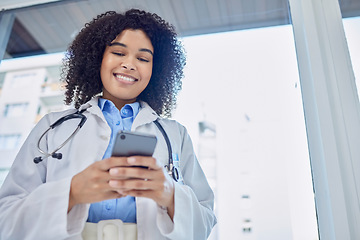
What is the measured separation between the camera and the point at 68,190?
2.16ft

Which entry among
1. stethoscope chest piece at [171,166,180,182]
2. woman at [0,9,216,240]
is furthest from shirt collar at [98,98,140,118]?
stethoscope chest piece at [171,166,180,182]

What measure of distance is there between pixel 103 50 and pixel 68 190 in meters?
0.59

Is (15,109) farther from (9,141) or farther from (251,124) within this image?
(251,124)

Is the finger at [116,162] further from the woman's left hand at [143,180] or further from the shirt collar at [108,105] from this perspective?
the shirt collar at [108,105]

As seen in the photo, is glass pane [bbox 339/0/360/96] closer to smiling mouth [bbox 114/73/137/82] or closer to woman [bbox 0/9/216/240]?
woman [bbox 0/9/216/240]

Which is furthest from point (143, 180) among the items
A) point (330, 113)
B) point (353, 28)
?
point (353, 28)

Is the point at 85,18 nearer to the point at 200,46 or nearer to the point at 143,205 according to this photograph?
the point at 200,46

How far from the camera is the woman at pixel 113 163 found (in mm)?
650

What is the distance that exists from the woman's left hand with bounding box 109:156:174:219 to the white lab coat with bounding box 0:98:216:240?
54 mm

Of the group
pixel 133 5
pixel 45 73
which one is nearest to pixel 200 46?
pixel 133 5

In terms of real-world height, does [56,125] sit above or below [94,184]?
above

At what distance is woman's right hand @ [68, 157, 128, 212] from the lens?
60 centimetres

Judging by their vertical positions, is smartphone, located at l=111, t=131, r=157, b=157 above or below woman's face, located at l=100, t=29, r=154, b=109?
below

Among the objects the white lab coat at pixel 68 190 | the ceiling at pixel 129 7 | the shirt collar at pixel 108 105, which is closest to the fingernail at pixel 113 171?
the white lab coat at pixel 68 190
